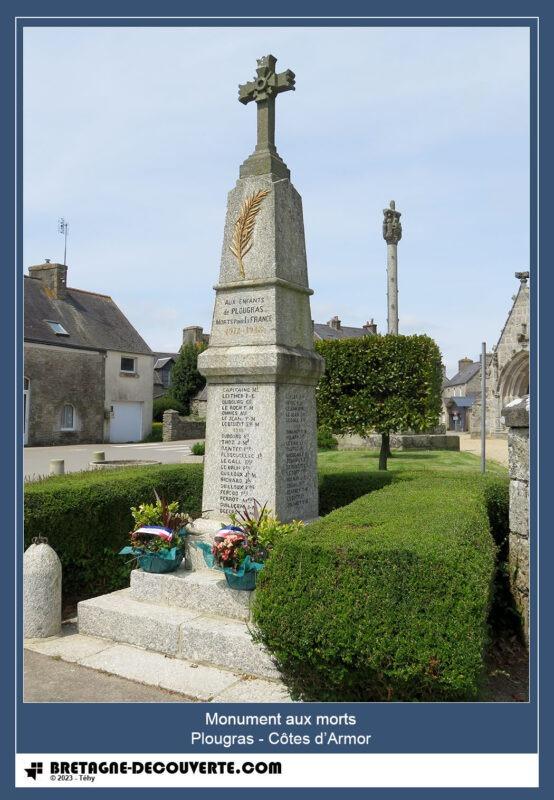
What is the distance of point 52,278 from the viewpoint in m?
32.8

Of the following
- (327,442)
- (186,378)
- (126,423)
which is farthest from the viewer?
(186,378)

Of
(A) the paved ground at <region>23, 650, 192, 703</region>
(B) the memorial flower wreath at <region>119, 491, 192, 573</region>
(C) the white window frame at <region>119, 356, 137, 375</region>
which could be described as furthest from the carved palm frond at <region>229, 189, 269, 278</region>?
(C) the white window frame at <region>119, 356, 137, 375</region>

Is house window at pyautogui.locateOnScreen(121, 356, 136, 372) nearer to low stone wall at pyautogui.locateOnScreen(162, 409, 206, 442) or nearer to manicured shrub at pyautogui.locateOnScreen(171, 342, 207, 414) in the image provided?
low stone wall at pyautogui.locateOnScreen(162, 409, 206, 442)

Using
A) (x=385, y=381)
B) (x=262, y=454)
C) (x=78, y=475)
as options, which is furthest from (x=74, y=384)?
(x=262, y=454)

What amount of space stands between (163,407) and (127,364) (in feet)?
19.7

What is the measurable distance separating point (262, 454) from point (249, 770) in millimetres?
3382

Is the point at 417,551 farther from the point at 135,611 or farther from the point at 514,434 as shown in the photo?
the point at 135,611

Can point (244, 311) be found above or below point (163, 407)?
above

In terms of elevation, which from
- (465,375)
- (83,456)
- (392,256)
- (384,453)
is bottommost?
(83,456)

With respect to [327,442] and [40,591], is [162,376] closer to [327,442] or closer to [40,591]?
[327,442]

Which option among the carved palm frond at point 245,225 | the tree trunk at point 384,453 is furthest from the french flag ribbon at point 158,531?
the tree trunk at point 384,453

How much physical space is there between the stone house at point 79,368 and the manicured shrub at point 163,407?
12.8ft

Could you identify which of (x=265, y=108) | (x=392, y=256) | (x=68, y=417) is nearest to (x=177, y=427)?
(x=68, y=417)

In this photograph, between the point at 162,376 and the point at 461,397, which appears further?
the point at 461,397
